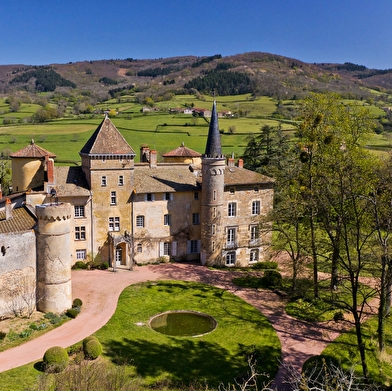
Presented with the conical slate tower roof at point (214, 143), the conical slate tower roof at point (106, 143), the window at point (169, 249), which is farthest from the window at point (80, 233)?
the conical slate tower roof at point (214, 143)

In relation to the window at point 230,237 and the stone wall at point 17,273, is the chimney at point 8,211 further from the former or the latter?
the window at point 230,237

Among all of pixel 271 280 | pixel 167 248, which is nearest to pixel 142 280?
pixel 167 248

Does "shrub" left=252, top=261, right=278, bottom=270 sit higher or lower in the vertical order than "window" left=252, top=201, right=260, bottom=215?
lower

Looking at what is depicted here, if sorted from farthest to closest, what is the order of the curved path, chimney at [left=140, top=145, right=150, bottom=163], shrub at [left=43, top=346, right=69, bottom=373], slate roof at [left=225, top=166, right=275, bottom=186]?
chimney at [left=140, top=145, right=150, bottom=163] < slate roof at [left=225, top=166, right=275, bottom=186] < the curved path < shrub at [left=43, top=346, right=69, bottom=373]

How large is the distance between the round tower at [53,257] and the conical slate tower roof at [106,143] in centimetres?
1076

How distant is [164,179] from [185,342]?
20.5 meters

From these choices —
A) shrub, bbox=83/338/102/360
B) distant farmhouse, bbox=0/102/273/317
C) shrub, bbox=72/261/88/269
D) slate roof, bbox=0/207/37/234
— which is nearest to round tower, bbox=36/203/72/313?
slate roof, bbox=0/207/37/234

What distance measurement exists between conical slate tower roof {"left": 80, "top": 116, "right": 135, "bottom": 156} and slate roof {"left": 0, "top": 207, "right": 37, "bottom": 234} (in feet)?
29.5

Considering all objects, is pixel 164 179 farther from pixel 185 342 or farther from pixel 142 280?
pixel 185 342

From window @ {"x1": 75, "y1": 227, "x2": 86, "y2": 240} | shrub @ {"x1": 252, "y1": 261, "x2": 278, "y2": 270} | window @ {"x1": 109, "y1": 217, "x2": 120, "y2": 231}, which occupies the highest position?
window @ {"x1": 109, "y1": 217, "x2": 120, "y2": 231}

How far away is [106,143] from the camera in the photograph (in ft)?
134

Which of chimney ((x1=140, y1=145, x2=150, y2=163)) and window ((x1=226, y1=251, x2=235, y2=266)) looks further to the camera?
chimney ((x1=140, y1=145, x2=150, y2=163))

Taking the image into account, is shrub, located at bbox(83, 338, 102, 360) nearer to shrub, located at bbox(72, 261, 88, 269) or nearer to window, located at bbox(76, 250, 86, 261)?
shrub, located at bbox(72, 261, 88, 269)

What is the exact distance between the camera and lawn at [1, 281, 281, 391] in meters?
23.9
